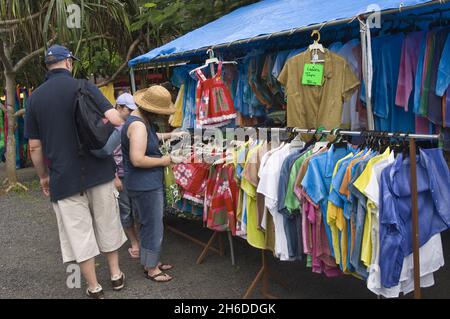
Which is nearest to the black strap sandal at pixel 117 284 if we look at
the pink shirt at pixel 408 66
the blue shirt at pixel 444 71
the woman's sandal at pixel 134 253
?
the woman's sandal at pixel 134 253

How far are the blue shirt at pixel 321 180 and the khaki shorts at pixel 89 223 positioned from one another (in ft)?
5.02

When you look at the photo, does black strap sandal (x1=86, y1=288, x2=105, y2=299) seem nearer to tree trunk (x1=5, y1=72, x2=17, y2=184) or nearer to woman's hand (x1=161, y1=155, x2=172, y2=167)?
woman's hand (x1=161, y1=155, x2=172, y2=167)

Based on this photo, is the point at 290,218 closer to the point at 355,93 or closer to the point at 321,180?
the point at 321,180

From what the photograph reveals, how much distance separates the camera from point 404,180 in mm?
2436

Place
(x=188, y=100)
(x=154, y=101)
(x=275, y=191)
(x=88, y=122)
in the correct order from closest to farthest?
(x=275, y=191) → (x=88, y=122) → (x=154, y=101) → (x=188, y=100)

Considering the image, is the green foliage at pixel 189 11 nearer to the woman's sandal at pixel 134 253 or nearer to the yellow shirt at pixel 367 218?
the woman's sandal at pixel 134 253

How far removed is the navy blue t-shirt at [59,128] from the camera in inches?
122

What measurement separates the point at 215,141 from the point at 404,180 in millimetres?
1974

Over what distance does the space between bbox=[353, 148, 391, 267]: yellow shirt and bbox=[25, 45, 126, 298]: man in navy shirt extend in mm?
1727

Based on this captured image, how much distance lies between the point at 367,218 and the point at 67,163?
80.2 inches

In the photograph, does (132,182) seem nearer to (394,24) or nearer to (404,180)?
(404,180)

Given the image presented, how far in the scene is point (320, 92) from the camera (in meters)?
3.78

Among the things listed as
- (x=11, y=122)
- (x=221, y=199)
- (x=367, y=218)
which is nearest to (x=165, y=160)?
(x=221, y=199)

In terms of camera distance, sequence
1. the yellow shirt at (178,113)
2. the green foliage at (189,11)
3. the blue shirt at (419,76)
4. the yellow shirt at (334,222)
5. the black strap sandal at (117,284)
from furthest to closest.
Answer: the green foliage at (189,11) → the yellow shirt at (178,113) → the black strap sandal at (117,284) → the blue shirt at (419,76) → the yellow shirt at (334,222)
